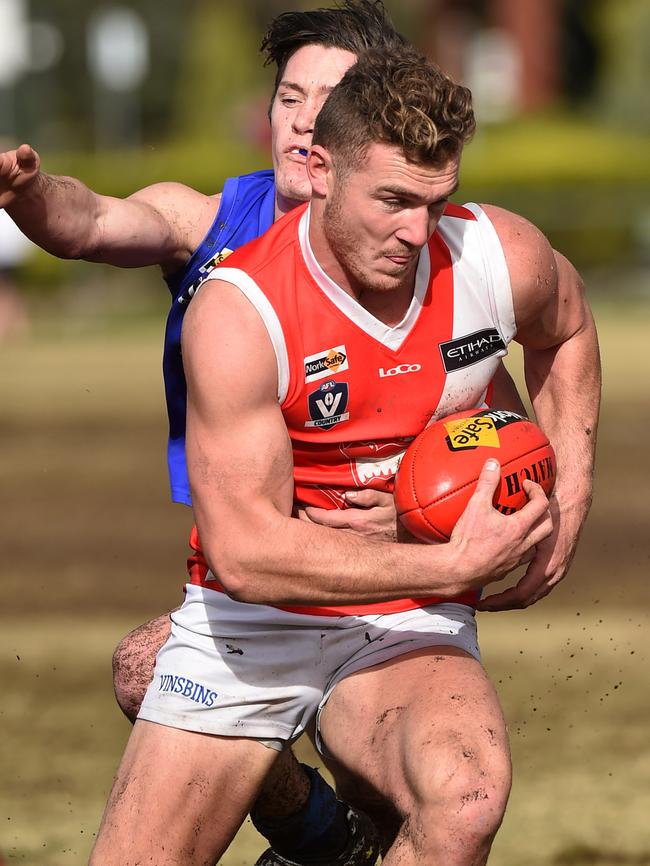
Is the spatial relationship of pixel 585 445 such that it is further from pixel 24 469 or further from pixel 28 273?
pixel 28 273

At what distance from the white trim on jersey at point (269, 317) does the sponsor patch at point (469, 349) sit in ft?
1.95

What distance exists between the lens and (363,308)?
4867 mm

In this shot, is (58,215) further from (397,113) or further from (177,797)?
(177,797)

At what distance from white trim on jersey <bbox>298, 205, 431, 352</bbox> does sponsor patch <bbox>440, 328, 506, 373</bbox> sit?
152 millimetres

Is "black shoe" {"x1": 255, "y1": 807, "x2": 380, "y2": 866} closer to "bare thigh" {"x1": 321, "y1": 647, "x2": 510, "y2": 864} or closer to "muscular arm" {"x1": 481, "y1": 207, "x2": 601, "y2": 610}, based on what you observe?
"bare thigh" {"x1": 321, "y1": 647, "x2": 510, "y2": 864}

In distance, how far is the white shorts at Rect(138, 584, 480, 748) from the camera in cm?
499

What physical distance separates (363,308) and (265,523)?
0.78 metres

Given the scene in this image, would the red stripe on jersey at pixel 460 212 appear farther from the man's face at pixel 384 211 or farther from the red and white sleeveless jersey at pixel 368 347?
the man's face at pixel 384 211

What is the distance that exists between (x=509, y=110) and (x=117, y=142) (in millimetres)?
13222

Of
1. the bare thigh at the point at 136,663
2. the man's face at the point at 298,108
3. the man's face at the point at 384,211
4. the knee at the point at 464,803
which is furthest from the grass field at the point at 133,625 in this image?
the man's face at the point at 298,108

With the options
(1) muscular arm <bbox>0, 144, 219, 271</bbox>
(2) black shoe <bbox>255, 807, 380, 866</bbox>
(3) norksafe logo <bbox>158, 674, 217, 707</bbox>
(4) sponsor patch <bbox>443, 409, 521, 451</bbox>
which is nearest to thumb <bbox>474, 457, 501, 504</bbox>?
(4) sponsor patch <bbox>443, 409, 521, 451</bbox>

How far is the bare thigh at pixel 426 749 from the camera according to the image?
4348mm

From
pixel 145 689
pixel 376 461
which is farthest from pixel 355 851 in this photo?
pixel 376 461

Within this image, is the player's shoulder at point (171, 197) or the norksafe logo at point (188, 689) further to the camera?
the player's shoulder at point (171, 197)
